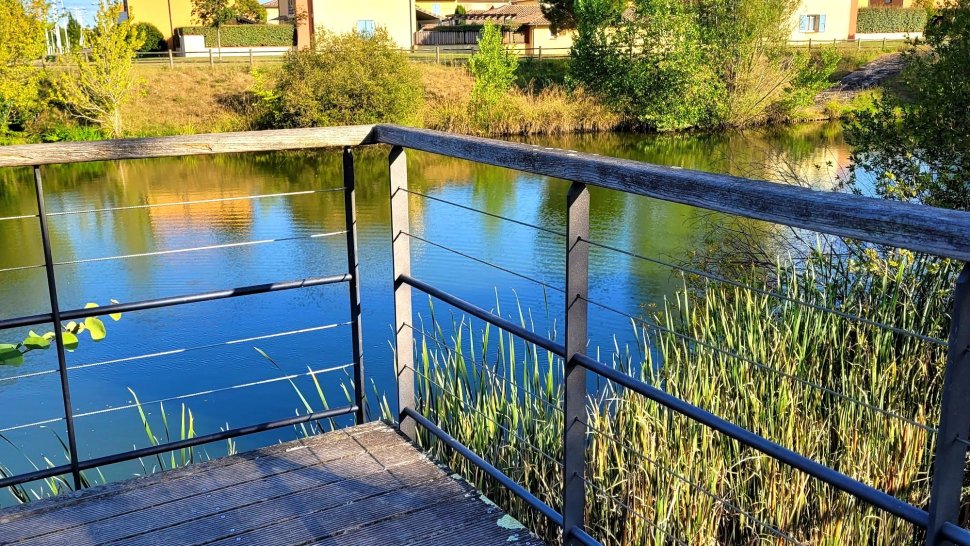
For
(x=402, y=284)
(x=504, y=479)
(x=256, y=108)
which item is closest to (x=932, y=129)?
(x=402, y=284)

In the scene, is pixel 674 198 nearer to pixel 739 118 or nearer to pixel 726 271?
pixel 726 271

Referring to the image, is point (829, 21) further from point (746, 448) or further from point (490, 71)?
point (746, 448)

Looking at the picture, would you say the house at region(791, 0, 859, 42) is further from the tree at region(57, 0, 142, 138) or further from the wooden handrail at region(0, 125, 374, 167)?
the wooden handrail at region(0, 125, 374, 167)

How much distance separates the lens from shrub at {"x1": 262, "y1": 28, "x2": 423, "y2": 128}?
17766 mm

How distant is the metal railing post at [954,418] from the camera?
984mm

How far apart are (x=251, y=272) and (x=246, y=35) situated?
2124 cm

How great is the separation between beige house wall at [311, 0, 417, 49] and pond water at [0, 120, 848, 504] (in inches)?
541

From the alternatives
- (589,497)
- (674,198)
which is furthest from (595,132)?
(674,198)

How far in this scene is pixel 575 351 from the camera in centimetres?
168

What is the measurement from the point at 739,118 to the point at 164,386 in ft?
55.0

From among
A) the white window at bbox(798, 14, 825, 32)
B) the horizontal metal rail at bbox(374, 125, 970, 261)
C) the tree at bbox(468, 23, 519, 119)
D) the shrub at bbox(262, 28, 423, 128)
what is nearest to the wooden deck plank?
the horizontal metal rail at bbox(374, 125, 970, 261)

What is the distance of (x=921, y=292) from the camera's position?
13.1 ft

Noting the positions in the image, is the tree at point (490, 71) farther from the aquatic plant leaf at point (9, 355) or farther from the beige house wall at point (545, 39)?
the aquatic plant leaf at point (9, 355)

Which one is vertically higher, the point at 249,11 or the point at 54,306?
the point at 249,11
